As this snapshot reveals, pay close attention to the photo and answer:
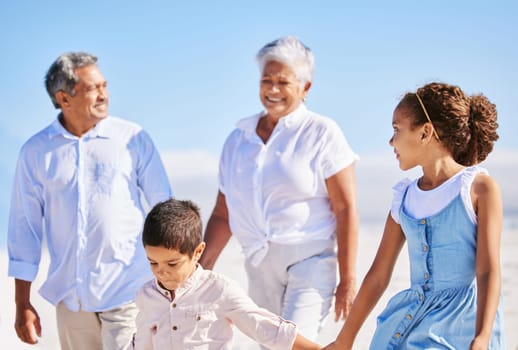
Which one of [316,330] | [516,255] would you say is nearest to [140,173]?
[316,330]

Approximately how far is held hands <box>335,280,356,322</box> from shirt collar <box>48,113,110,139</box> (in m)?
1.50

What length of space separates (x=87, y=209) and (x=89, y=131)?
448 mm

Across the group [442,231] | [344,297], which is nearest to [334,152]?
[344,297]

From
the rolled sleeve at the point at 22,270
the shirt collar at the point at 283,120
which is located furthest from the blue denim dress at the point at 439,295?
the rolled sleeve at the point at 22,270

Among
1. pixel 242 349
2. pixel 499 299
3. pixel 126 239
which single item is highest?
pixel 499 299

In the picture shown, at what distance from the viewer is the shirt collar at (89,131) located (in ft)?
17.2

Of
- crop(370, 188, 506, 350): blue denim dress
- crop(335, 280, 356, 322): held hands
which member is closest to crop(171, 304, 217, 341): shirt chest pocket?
crop(370, 188, 506, 350): blue denim dress

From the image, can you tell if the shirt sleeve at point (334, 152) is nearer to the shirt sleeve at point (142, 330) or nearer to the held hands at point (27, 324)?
the shirt sleeve at point (142, 330)

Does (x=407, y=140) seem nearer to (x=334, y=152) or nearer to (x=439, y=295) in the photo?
(x=439, y=295)

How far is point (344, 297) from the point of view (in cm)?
503

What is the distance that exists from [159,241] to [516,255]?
13.5m

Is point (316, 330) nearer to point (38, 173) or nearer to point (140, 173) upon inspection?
point (140, 173)

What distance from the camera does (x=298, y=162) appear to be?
5066mm

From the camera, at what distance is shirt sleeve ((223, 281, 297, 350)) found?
3.77m
